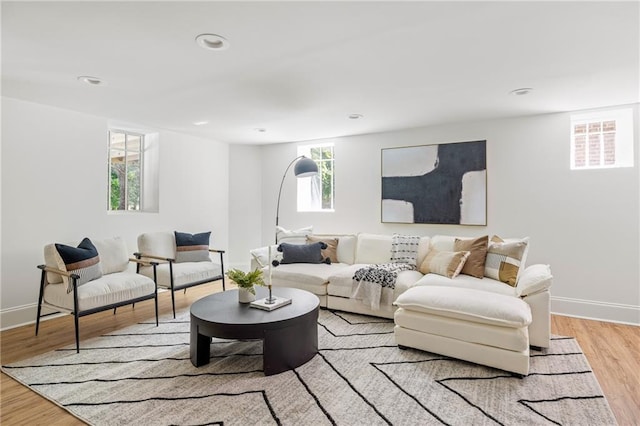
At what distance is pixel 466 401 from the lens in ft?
7.28


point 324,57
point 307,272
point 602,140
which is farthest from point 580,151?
point 307,272

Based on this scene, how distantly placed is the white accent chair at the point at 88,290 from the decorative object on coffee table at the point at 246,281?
1179mm

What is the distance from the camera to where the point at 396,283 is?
3.67 meters

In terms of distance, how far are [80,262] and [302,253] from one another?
2.41m

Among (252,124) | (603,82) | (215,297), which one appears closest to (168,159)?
(252,124)

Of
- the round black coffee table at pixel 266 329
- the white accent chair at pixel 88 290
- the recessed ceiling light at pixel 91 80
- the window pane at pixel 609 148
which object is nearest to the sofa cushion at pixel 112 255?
the white accent chair at pixel 88 290

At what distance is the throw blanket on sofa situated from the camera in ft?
12.2

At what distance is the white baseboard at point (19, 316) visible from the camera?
3549 millimetres

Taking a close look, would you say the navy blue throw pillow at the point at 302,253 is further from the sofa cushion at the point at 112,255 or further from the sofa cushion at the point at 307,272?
the sofa cushion at the point at 112,255

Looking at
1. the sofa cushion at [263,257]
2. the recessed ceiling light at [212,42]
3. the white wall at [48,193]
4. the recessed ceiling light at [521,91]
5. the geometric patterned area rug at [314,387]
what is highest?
the recessed ceiling light at [521,91]

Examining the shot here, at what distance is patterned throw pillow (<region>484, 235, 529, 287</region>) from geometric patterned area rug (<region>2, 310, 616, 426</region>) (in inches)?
27.9

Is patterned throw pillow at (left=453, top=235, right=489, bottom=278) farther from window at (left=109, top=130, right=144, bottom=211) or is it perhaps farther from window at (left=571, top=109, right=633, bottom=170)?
window at (left=109, top=130, right=144, bottom=211)

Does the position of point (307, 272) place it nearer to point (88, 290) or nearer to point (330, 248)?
point (330, 248)

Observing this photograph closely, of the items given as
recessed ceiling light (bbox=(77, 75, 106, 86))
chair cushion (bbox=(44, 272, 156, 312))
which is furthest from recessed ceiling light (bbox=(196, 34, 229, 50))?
chair cushion (bbox=(44, 272, 156, 312))
